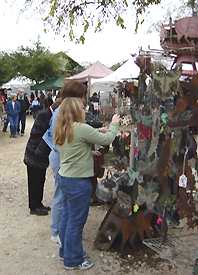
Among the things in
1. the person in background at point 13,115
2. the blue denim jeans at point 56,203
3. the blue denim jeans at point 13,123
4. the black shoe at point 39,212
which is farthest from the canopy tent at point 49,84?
the blue denim jeans at point 56,203

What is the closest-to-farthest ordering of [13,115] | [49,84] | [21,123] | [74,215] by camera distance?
[74,215]
[13,115]
[21,123]
[49,84]

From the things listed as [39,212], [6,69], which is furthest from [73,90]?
[6,69]

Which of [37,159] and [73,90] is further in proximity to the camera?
[37,159]

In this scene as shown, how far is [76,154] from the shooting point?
165 inches

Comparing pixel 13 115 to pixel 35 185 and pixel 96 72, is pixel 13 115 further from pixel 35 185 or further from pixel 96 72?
pixel 35 185

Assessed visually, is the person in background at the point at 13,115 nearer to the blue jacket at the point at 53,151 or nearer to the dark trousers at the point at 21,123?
the dark trousers at the point at 21,123

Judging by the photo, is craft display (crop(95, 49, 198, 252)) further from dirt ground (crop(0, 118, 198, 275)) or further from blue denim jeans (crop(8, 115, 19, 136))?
blue denim jeans (crop(8, 115, 19, 136))

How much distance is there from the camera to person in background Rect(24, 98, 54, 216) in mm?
5688

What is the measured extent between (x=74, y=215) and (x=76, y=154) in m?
0.55

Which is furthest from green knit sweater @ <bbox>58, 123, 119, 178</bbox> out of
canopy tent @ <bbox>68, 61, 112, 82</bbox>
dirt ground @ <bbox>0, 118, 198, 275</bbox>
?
canopy tent @ <bbox>68, 61, 112, 82</bbox>

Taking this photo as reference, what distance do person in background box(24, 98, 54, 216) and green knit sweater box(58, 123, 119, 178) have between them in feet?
4.73

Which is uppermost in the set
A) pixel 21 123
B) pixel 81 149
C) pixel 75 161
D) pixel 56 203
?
pixel 81 149

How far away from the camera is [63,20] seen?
7934 mm

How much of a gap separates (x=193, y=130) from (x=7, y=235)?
8.19ft
